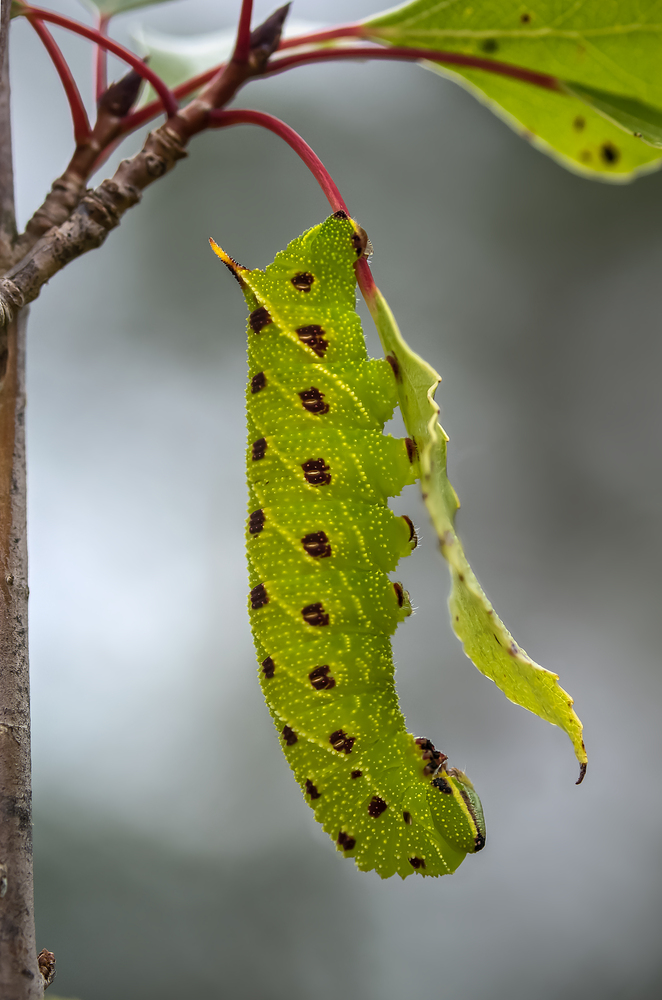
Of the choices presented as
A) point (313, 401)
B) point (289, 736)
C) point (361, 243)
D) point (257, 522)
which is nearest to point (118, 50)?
point (361, 243)

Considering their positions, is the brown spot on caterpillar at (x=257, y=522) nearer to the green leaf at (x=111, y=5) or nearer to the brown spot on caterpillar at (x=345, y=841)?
the brown spot on caterpillar at (x=345, y=841)

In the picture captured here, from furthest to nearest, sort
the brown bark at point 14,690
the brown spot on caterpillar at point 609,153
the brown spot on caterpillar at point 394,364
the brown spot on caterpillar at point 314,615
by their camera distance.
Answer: the brown spot on caterpillar at point 609,153
the brown spot on caterpillar at point 314,615
the brown spot on caterpillar at point 394,364
the brown bark at point 14,690

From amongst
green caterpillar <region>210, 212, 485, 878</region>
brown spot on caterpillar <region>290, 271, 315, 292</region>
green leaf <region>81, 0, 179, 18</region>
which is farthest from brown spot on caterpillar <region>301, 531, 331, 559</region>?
green leaf <region>81, 0, 179, 18</region>

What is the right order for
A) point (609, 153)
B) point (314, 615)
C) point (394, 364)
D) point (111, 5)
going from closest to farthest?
1. point (394, 364)
2. point (314, 615)
3. point (609, 153)
4. point (111, 5)

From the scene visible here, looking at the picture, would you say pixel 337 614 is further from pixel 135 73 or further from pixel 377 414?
pixel 135 73

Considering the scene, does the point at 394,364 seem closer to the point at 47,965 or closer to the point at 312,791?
the point at 312,791

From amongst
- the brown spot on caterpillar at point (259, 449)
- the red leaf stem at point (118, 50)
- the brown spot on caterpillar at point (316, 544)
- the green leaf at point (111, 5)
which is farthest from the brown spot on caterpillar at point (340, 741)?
the green leaf at point (111, 5)
